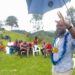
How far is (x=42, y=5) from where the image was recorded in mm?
8250

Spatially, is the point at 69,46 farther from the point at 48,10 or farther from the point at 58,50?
the point at 48,10

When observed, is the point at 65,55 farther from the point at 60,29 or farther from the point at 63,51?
the point at 60,29

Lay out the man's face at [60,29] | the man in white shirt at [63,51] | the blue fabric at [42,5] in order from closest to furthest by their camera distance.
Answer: the man's face at [60,29], the man in white shirt at [63,51], the blue fabric at [42,5]

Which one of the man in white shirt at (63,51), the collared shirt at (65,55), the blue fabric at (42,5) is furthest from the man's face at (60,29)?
the blue fabric at (42,5)

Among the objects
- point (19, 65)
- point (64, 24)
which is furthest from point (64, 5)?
point (19, 65)

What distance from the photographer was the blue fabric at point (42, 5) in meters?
7.90

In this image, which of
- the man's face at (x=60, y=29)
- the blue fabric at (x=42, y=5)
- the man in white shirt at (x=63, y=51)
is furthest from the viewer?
the blue fabric at (x=42, y=5)

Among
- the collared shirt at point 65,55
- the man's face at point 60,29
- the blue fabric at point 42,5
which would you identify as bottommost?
the collared shirt at point 65,55

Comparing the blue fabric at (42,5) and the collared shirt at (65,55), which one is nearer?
the collared shirt at (65,55)

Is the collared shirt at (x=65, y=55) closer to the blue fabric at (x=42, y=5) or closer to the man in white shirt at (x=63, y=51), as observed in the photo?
the man in white shirt at (x=63, y=51)

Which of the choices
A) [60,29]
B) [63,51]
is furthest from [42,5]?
[63,51]

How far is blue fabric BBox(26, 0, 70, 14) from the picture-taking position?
7.90 m

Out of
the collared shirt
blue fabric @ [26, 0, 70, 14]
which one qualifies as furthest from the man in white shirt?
blue fabric @ [26, 0, 70, 14]

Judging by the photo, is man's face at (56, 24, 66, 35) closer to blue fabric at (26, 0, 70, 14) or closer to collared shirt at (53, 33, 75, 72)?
collared shirt at (53, 33, 75, 72)
